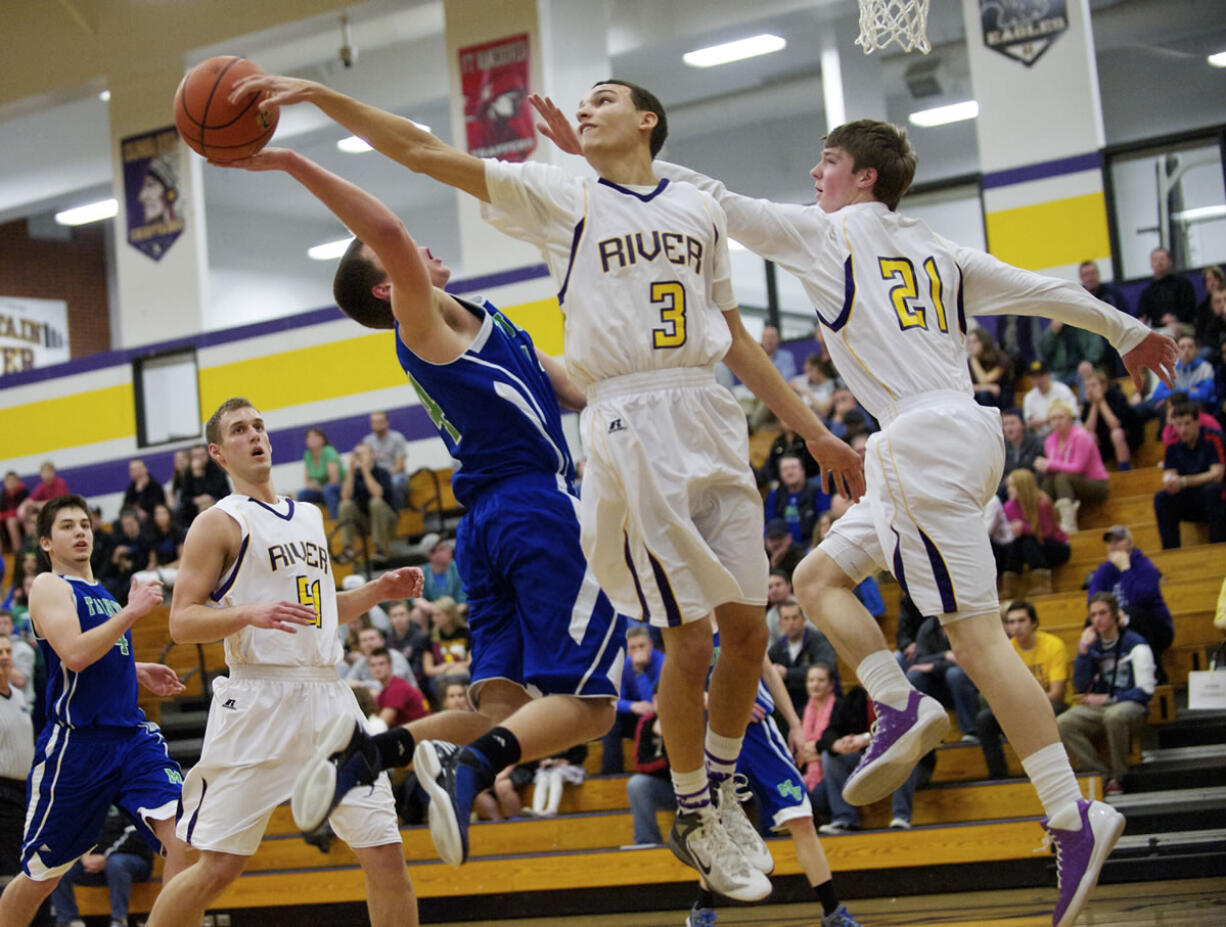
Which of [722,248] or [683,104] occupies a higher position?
[683,104]

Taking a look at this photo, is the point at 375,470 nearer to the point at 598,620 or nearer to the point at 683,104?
the point at 683,104

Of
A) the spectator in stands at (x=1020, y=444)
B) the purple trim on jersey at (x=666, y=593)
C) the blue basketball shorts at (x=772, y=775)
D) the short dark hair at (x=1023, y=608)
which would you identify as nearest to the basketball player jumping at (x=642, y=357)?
the purple trim on jersey at (x=666, y=593)

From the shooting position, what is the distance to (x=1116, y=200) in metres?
14.9

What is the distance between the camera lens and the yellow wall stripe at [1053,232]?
1498cm

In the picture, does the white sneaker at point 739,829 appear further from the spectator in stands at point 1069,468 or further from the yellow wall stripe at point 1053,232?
the yellow wall stripe at point 1053,232

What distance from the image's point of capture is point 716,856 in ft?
15.8

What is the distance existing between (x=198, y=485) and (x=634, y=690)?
8.04 meters

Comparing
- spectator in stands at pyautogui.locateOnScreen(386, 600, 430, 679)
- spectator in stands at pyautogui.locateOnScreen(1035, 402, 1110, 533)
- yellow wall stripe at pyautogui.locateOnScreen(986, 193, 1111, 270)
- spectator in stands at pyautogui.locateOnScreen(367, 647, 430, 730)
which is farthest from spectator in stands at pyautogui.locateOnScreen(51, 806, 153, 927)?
yellow wall stripe at pyautogui.locateOnScreen(986, 193, 1111, 270)

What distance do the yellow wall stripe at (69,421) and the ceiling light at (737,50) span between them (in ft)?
30.2

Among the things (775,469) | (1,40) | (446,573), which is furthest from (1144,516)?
(1,40)

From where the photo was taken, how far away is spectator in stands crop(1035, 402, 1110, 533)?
469 inches

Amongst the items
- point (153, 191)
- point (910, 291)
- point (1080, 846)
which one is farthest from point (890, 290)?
A: point (153, 191)

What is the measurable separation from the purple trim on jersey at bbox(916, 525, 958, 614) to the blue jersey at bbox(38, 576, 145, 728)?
3.86m

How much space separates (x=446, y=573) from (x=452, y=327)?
9.06 metres
